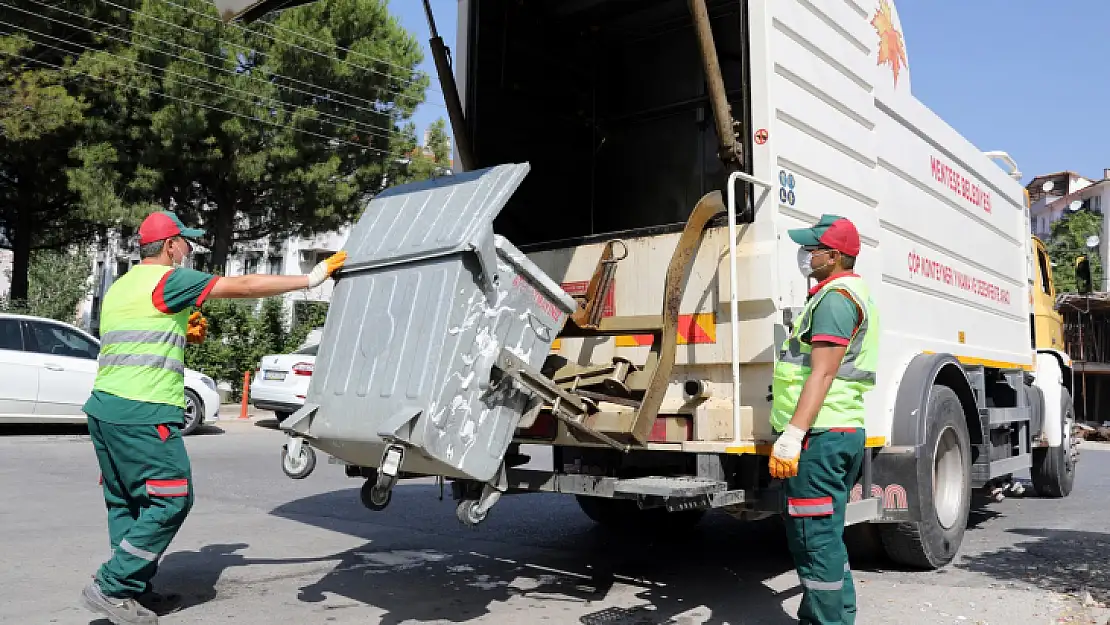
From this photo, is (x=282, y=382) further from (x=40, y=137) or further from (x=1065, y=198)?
(x=1065, y=198)

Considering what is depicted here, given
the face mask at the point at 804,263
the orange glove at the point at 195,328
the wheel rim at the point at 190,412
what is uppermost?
the face mask at the point at 804,263

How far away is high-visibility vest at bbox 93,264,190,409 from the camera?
155 inches

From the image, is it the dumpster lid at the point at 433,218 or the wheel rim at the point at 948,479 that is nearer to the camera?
the dumpster lid at the point at 433,218

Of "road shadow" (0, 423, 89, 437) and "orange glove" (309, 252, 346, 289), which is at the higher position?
"orange glove" (309, 252, 346, 289)

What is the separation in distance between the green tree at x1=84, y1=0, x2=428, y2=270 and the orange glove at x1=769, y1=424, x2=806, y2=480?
62.2ft

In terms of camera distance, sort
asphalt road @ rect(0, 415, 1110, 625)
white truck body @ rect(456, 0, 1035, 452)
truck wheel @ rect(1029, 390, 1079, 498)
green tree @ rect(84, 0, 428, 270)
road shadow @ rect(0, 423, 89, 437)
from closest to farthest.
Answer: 1. white truck body @ rect(456, 0, 1035, 452)
2. asphalt road @ rect(0, 415, 1110, 625)
3. truck wheel @ rect(1029, 390, 1079, 498)
4. road shadow @ rect(0, 423, 89, 437)
5. green tree @ rect(84, 0, 428, 270)

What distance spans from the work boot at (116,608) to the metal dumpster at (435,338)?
38.1 inches

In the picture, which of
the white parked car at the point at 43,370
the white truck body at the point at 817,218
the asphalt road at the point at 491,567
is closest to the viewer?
the white truck body at the point at 817,218

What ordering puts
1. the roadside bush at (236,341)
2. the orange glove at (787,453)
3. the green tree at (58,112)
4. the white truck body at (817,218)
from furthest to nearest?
the green tree at (58,112)
the roadside bush at (236,341)
the white truck body at (817,218)
the orange glove at (787,453)

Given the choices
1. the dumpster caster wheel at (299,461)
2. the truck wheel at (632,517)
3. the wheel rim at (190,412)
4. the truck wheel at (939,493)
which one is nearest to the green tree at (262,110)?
the wheel rim at (190,412)

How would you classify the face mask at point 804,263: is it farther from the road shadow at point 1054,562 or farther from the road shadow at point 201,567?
the road shadow at point 201,567

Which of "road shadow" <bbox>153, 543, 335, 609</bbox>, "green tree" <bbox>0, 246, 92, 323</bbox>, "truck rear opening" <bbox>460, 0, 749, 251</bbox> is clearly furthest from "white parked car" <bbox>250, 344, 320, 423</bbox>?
"green tree" <bbox>0, 246, 92, 323</bbox>

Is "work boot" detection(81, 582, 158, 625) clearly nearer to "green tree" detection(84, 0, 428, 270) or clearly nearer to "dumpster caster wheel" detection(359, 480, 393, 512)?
"dumpster caster wheel" detection(359, 480, 393, 512)

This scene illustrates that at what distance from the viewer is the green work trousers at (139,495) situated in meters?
3.81
